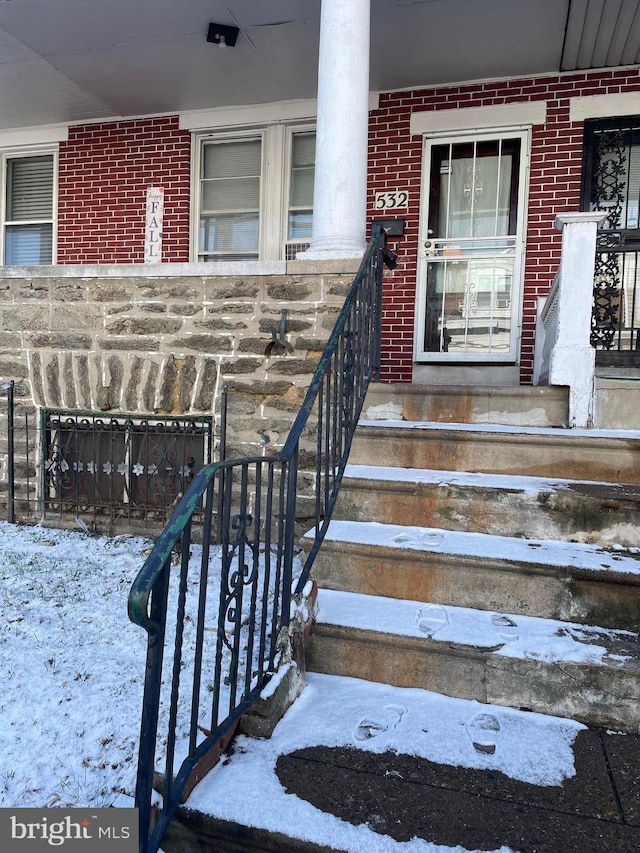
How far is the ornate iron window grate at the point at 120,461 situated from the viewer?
4.09 meters

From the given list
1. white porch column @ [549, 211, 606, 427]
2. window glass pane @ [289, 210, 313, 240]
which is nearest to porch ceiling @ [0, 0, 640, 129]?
window glass pane @ [289, 210, 313, 240]

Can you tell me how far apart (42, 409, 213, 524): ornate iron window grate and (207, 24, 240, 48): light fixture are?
3.32 metres

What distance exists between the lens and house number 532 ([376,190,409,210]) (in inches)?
227

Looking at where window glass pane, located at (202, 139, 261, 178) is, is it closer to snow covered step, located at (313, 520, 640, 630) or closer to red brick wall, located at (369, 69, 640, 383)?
red brick wall, located at (369, 69, 640, 383)

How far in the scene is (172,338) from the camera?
4.02 meters

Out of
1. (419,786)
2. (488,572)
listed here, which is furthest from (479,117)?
(419,786)

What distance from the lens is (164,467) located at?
417cm

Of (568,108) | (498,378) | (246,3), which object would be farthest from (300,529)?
(568,108)

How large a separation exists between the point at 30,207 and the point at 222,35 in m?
3.53

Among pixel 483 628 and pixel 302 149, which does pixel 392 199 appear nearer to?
pixel 302 149

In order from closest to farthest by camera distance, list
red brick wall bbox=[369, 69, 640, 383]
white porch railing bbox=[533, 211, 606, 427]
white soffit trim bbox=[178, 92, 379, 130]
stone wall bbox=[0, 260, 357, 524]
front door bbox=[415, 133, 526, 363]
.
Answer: white porch railing bbox=[533, 211, 606, 427]
stone wall bbox=[0, 260, 357, 524]
red brick wall bbox=[369, 69, 640, 383]
front door bbox=[415, 133, 526, 363]
white soffit trim bbox=[178, 92, 379, 130]

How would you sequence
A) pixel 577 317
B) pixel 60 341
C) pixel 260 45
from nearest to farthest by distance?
1. pixel 577 317
2. pixel 60 341
3. pixel 260 45

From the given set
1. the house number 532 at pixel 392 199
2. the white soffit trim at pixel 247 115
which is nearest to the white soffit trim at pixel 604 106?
the house number 532 at pixel 392 199

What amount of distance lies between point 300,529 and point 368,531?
1219mm
